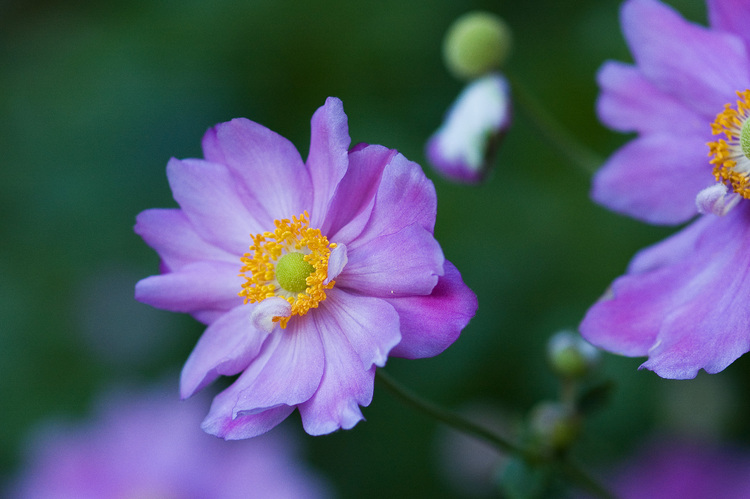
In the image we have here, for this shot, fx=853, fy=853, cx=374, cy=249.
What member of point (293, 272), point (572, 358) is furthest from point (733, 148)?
point (293, 272)

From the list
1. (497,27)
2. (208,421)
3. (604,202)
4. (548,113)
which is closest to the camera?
(208,421)

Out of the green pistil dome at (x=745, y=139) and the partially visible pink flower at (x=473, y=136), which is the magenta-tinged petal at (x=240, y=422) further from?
the green pistil dome at (x=745, y=139)

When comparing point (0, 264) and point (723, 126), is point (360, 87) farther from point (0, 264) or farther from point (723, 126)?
point (723, 126)

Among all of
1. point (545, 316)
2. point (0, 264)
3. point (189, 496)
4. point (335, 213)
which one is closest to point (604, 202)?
point (335, 213)

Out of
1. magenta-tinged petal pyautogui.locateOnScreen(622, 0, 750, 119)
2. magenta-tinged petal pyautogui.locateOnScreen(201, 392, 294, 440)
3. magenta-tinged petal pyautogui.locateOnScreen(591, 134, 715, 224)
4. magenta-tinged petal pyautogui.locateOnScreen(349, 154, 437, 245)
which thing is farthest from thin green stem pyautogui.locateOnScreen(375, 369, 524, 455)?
magenta-tinged petal pyautogui.locateOnScreen(622, 0, 750, 119)

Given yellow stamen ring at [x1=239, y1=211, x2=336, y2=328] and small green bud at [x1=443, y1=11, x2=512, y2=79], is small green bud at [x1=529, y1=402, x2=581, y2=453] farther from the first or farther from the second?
small green bud at [x1=443, y1=11, x2=512, y2=79]

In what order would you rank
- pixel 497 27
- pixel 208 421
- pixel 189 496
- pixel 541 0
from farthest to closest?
pixel 541 0, pixel 189 496, pixel 497 27, pixel 208 421

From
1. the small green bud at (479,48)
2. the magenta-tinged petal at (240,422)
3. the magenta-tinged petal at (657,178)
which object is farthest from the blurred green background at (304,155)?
the magenta-tinged petal at (240,422)
